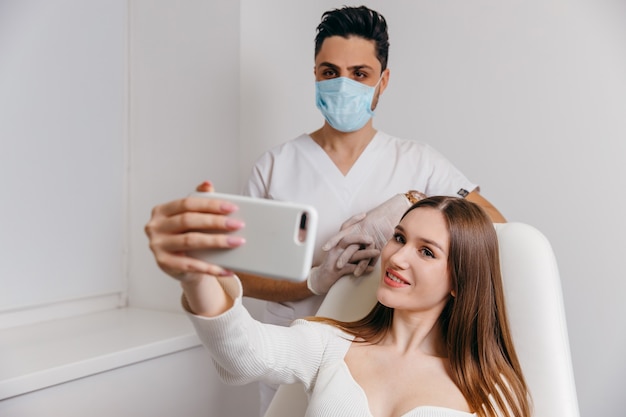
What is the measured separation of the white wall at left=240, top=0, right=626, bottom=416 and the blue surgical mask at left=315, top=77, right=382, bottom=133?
0.52 m

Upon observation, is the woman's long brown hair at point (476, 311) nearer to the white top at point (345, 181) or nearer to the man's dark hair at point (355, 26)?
the white top at point (345, 181)

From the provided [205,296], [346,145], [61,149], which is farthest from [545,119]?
[61,149]

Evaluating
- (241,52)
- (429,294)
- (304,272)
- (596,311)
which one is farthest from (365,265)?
(241,52)

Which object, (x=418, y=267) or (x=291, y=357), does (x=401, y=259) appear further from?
(x=291, y=357)

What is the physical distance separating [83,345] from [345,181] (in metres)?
0.88

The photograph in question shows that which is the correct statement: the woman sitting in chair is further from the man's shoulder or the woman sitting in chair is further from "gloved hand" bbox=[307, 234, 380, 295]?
the man's shoulder

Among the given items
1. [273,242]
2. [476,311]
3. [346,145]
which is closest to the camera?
[273,242]

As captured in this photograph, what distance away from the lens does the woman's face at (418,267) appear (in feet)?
4.04

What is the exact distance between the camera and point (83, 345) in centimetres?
187

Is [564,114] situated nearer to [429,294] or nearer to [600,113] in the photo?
[600,113]

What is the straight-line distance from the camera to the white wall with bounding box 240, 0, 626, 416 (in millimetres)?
1859

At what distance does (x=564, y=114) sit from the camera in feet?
6.28

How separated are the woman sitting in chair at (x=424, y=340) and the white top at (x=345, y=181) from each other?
0.37 m

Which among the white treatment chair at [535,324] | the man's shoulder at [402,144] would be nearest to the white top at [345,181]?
the man's shoulder at [402,144]
